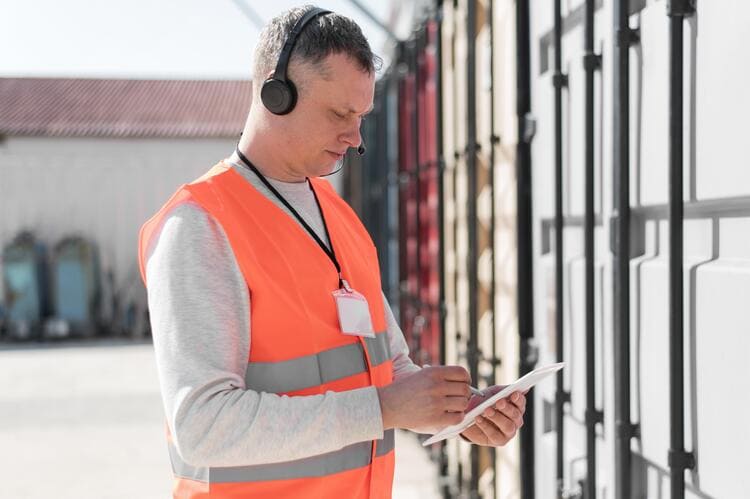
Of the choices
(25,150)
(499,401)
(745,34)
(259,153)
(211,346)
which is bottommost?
(499,401)

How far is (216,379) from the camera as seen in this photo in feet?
3.96

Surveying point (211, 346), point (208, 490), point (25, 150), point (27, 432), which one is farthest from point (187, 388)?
point (25, 150)

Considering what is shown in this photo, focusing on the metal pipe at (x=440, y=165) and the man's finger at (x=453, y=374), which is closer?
the man's finger at (x=453, y=374)

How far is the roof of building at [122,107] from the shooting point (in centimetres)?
1425

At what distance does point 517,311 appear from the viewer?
279cm

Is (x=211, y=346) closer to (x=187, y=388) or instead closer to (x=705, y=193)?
(x=187, y=388)

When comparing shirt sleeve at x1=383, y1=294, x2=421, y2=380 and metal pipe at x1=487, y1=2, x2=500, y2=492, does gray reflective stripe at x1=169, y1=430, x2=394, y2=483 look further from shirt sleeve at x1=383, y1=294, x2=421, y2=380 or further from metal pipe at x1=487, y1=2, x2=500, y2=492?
metal pipe at x1=487, y1=2, x2=500, y2=492

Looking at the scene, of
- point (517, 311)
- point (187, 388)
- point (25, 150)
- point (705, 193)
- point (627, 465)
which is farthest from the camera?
point (25, 150)

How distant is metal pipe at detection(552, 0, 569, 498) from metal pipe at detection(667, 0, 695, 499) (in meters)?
0.65

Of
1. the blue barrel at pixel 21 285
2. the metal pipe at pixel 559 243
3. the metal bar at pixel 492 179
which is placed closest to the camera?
the metal pipe at pixel 559 243

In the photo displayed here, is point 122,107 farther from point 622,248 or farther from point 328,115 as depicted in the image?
point 328,115

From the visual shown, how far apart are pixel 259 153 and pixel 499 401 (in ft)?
1.96

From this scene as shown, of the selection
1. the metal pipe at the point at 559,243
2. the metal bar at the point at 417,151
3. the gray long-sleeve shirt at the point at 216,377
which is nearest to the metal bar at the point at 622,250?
the metal pipe at the point at 559,243

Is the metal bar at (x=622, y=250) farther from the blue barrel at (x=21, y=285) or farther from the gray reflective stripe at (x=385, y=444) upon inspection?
the blue barrel at (x=21, y=285)
